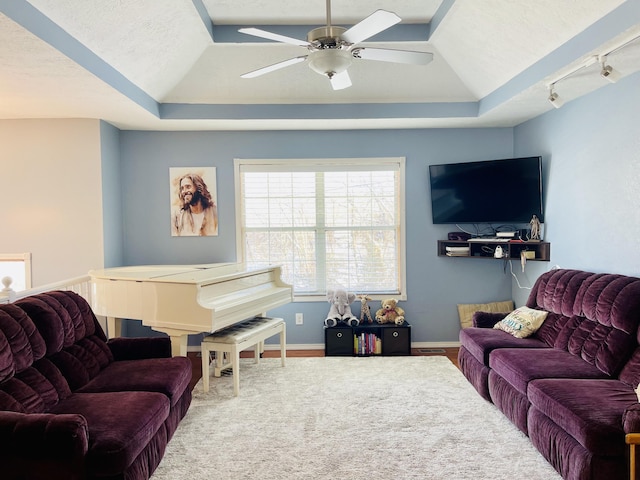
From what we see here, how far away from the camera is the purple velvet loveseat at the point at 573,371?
2.10 metres

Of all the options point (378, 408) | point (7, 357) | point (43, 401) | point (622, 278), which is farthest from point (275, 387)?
point (622, 278)

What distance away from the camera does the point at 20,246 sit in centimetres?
427

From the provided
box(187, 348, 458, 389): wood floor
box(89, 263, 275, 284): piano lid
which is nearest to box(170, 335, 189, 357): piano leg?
box(89, 263, 275, 284): piano lid

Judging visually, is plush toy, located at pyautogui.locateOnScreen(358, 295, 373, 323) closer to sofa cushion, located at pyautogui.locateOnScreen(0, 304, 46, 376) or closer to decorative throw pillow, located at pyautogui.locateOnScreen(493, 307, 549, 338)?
decorative throw pillow, located at pyautogui.locateOnScreen(493, 307, 549, 338)

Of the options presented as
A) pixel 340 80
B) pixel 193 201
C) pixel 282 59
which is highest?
pixel 282 59

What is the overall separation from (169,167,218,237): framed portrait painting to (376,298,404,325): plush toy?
6.70 ft

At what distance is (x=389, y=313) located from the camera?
15.4 feet

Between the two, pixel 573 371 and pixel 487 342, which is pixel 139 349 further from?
pixel 573 371

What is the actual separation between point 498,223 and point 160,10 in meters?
3.81

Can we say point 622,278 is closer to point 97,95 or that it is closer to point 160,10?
point 160,10

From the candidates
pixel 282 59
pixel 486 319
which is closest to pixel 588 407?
pixel 486 319

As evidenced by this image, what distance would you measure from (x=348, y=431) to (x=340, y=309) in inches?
72.2

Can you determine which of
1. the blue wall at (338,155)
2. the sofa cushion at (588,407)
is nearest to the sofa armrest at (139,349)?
the blue wall at (338,155)

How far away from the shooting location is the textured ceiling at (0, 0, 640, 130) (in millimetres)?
2684
